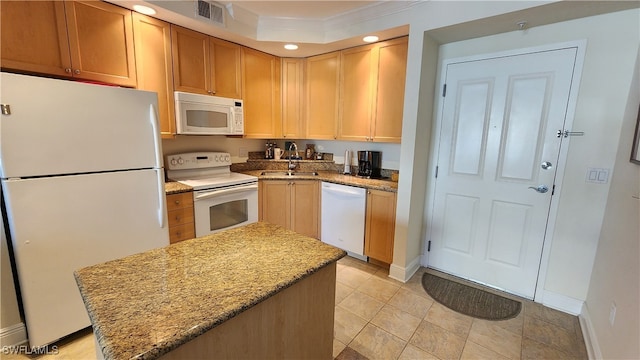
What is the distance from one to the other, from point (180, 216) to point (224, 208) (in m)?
0.44

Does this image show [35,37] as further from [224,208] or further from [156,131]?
[224,208]

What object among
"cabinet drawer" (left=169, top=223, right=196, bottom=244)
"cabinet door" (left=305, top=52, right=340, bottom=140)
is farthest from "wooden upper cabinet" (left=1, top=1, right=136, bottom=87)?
"cabinet door" (left=305, top=52, right=340, bottom=140)

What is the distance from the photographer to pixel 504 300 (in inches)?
93.5

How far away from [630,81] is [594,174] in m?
0.65

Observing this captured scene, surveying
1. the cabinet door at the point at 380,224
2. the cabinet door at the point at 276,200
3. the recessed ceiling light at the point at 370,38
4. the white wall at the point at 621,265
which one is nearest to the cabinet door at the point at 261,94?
the cabinet door at the point at 276,200

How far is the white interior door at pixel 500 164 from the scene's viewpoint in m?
2.18

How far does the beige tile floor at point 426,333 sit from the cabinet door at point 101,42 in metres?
1.90

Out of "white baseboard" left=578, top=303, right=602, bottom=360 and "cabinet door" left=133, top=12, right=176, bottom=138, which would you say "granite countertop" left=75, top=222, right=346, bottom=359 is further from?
"white baseboard" left=578, top=303, right=602, bottom=360

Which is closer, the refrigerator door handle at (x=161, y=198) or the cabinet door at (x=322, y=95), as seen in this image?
the refrigerator door handle at (x=161, y=198)

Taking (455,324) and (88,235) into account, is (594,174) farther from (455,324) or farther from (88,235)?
(88,235)

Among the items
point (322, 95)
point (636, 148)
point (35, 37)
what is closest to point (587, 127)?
point (636, 148)

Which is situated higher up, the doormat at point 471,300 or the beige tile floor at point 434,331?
the doormat at point 471,300

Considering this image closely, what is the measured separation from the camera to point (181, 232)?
2443 millimetres

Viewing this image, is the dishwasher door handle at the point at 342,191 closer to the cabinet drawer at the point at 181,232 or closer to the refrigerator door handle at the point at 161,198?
the cabinet drawer at the point at 181,232
